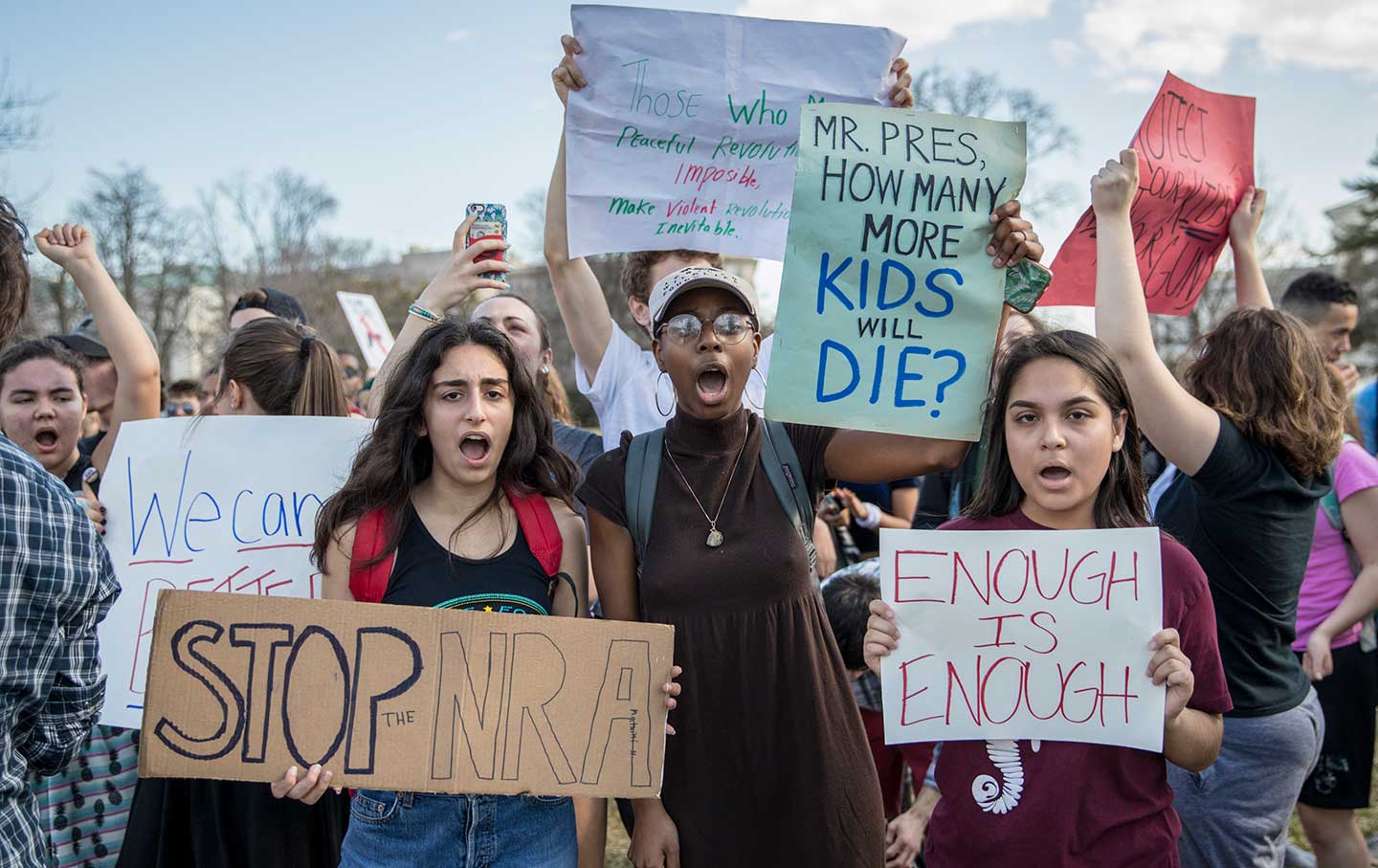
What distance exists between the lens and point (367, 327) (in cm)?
745

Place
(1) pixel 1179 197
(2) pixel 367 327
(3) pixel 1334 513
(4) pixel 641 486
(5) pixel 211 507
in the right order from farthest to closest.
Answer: (2) pixel 367 327, (3) pixel 1334 513, (1) pixel 1179 197, (5) pixel 211 507, (4) pixel 641 486

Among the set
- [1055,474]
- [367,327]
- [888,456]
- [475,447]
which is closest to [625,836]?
[475,447]

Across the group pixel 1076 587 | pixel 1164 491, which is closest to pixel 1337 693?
pixel 1164 491

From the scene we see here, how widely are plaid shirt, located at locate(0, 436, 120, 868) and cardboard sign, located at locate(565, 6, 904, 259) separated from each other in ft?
5.89

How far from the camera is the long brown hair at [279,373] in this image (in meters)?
3.17

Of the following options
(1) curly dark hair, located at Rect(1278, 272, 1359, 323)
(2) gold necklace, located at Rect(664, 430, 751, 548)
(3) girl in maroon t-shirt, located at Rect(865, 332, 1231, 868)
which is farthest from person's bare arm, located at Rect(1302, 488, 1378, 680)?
(2) gold necklace, located at Rect(664, 430, 751, 548)

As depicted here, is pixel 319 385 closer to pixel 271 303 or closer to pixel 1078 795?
pixel 271 303

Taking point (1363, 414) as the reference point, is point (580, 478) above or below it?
below

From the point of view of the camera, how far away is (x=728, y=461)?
2531 mm

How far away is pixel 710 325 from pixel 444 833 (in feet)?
4.62

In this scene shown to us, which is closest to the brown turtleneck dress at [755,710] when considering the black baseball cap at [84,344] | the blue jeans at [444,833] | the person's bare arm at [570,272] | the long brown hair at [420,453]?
the blue jeans at [444,833]

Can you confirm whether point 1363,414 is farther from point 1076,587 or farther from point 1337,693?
point 1076,587

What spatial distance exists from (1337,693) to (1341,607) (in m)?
0.56

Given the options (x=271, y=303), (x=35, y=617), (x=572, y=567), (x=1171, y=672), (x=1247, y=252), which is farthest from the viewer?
(x=271, y=303)
